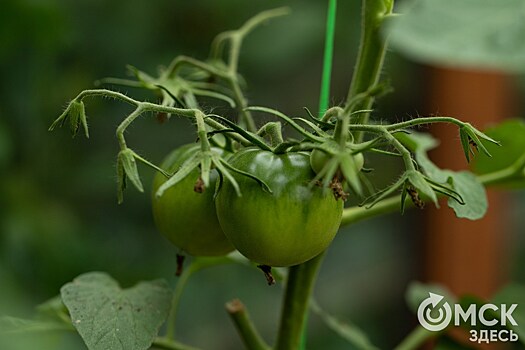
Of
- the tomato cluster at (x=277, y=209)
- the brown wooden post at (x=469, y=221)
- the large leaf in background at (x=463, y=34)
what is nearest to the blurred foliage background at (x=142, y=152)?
the brown wooden post at (x=469, y=221)

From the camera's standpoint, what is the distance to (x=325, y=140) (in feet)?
1.28

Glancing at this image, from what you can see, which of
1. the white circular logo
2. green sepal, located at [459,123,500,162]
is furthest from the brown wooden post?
green sepal, located at [459,123,500,162]

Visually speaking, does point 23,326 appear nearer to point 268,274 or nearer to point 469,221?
point 268,274

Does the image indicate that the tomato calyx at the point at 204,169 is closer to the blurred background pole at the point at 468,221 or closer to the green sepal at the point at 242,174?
the green sepal at the point at 242,174

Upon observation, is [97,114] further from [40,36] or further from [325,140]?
[325,140]

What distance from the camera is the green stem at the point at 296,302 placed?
20.4 inches

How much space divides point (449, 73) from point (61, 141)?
741mm

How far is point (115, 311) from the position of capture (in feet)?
1.62

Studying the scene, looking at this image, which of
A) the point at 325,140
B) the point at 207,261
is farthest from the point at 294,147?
the point at 207,261

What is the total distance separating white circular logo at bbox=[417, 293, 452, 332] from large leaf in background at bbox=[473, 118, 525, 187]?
0.43ft

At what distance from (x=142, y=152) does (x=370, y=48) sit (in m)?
0.60

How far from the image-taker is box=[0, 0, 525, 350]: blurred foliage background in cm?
108

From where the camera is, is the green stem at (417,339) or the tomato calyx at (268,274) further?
the green stem at (417,339)

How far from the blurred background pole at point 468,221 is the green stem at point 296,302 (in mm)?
914
